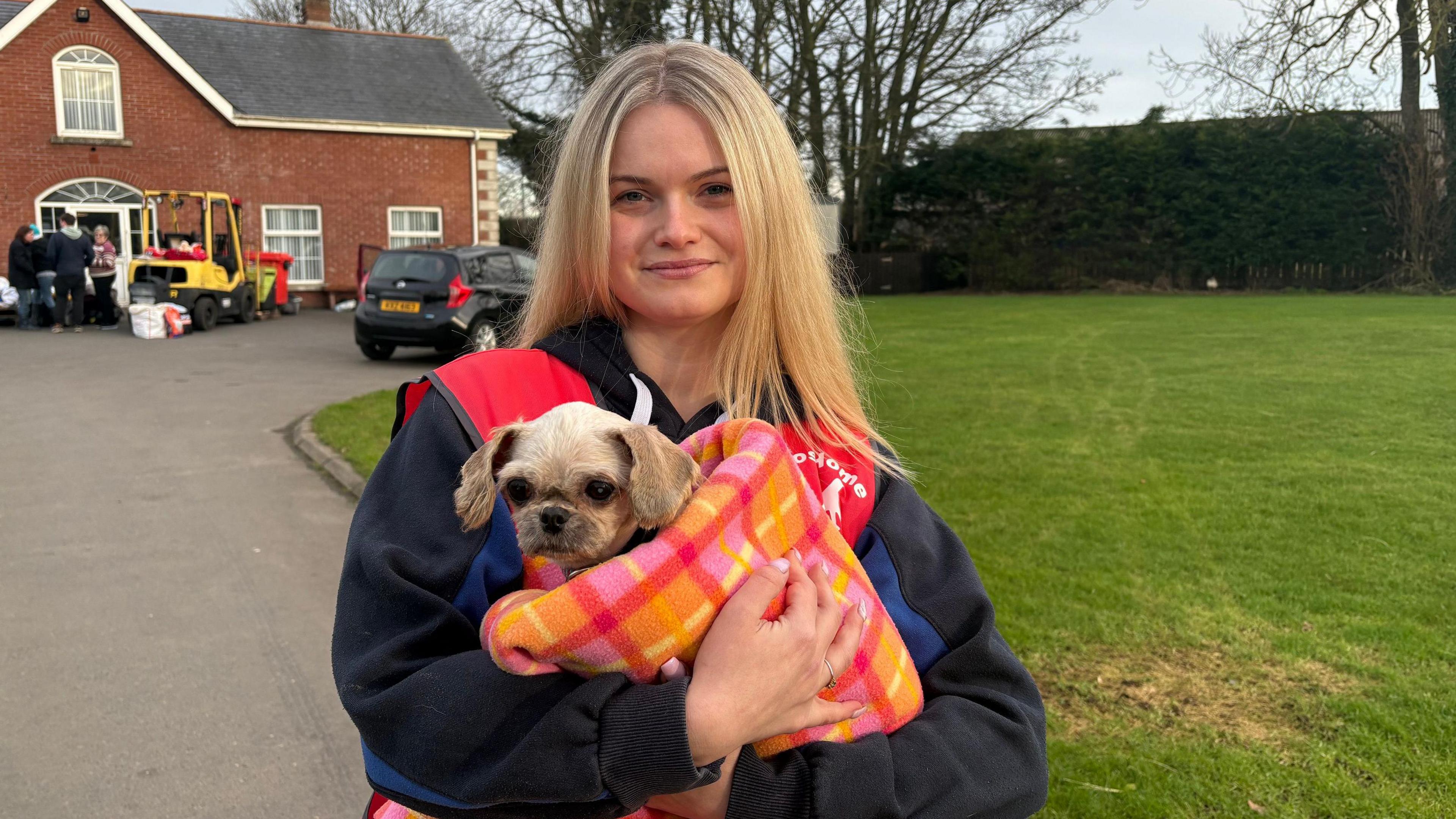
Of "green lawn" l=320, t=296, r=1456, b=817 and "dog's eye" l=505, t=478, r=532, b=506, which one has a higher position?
"dog's eye" l=505, t=478, r=532, b=506

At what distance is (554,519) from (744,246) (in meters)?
0.78

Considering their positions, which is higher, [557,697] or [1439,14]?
[1439,14]

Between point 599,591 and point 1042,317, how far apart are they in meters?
25.2

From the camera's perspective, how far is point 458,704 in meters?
1.67

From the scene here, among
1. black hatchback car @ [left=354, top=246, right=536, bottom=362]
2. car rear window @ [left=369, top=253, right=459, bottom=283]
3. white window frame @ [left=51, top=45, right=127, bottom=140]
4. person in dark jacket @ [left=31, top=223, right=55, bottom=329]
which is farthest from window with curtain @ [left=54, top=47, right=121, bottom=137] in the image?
car rear window @ [left=369, top=253, right=459, bottom=283]

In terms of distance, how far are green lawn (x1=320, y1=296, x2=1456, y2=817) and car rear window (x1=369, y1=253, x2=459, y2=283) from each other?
14.5ft

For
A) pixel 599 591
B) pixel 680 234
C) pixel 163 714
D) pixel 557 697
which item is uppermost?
pixel 680 234

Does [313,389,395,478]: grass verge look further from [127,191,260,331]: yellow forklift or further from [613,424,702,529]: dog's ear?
[127,191,260,331]: yellow forklift

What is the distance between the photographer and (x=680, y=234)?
221 centimetres

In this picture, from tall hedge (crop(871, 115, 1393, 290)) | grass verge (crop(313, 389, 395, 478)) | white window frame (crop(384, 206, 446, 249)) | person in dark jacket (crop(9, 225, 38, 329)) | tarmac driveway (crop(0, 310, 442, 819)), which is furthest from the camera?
tall hedge (crop(871, 115, 1393, 290))

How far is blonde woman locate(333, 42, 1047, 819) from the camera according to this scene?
166cm

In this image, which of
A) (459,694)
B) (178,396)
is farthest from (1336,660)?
(178,396)

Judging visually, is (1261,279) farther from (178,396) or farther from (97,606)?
(97,606)

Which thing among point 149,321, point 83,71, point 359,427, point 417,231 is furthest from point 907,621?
point 83,71
